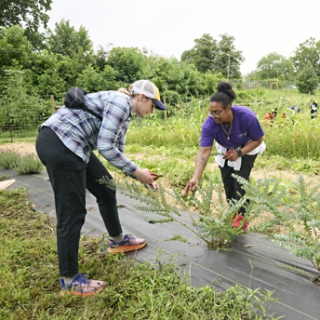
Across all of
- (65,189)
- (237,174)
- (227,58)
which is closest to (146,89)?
(65,189)

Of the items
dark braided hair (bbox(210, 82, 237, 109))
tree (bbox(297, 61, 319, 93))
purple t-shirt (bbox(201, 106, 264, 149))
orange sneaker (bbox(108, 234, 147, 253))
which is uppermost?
tree (bbox(297, 61, 319, 93))

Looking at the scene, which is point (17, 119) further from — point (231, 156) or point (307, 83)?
point (307, 83)

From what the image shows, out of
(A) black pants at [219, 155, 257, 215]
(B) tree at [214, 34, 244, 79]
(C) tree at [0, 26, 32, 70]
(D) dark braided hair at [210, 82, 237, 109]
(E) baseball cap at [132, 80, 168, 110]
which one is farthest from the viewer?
(B) tree at [214, 34, 244, 79]

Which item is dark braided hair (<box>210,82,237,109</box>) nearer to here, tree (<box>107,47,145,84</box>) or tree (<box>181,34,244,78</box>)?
tree (<box>107,47,145,84</box>)

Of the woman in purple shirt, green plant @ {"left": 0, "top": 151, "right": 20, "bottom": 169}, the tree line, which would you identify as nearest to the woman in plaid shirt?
the woman in purple shirt

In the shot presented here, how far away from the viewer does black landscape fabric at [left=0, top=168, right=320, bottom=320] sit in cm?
142

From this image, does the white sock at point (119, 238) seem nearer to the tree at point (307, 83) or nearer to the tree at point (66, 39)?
the tree at point (307, 83)

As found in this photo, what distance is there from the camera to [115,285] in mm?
1719

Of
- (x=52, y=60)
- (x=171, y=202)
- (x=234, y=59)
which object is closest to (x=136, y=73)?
(x=52, y=60)

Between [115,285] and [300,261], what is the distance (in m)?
1.20

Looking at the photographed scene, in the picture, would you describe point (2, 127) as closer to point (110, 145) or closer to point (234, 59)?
point (110, 145)

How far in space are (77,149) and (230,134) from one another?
118cm

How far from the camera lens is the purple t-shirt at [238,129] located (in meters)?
2.07

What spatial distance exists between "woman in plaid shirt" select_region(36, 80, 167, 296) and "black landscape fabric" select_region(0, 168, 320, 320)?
0.41m
